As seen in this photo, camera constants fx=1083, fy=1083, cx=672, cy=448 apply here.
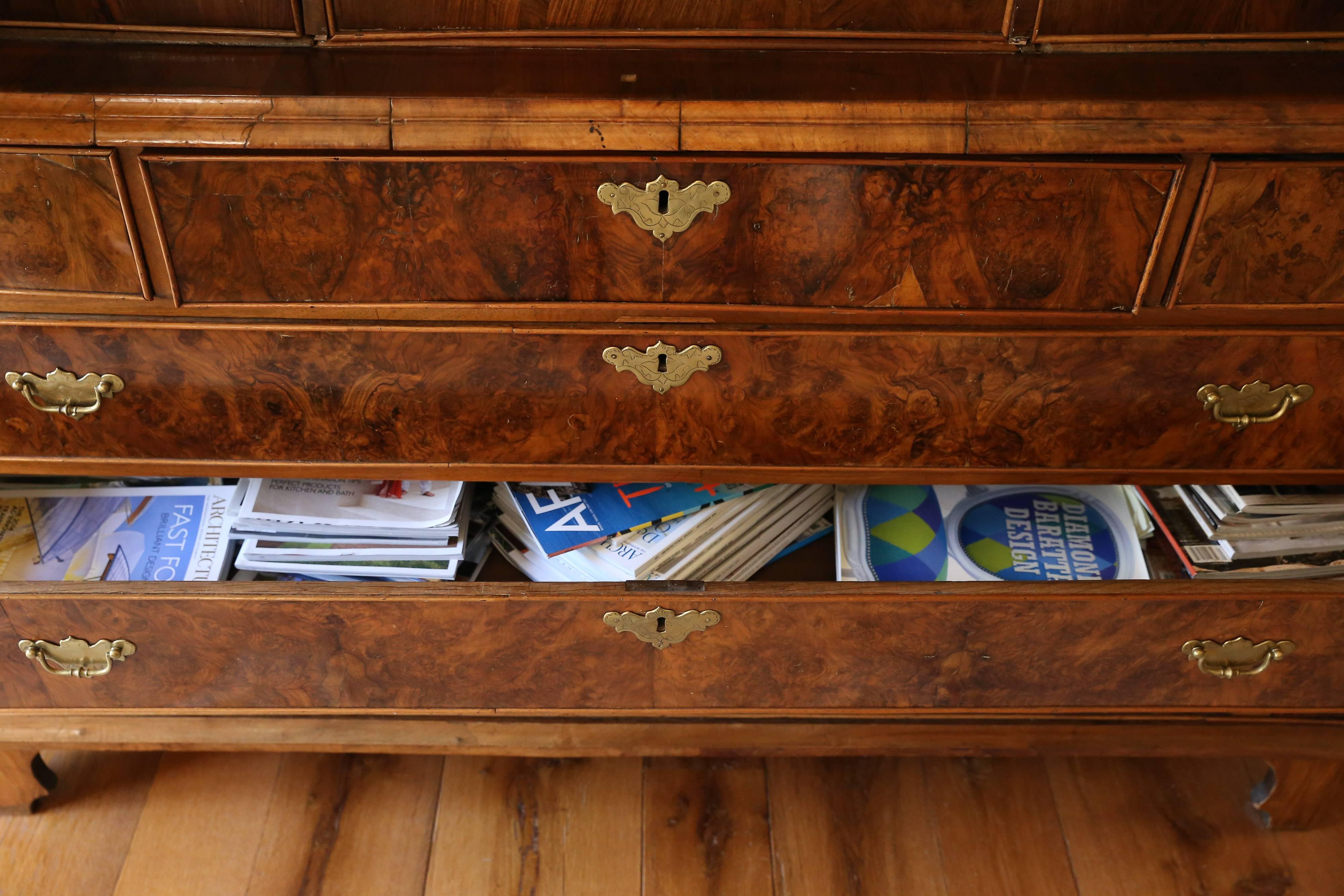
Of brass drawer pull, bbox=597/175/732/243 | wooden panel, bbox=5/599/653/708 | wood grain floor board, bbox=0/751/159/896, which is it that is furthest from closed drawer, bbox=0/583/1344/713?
brass drawer pull, bbox=597/175/732/243

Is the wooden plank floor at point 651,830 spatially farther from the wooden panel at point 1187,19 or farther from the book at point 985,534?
the wooden panel at point 1187,19

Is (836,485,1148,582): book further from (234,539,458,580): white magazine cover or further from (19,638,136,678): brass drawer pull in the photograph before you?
(19,638,136,678): brass drawer pull

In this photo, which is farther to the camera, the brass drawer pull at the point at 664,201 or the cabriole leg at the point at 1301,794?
the cabriole leg at the point at 1301,794

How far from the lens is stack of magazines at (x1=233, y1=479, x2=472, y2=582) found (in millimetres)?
1094

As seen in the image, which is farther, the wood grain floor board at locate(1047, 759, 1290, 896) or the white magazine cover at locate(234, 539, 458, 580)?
the wood grain floor board at locate(1047, 759, 1290, 896)

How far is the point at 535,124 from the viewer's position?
811 mm

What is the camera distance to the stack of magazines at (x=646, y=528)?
111 centimetres

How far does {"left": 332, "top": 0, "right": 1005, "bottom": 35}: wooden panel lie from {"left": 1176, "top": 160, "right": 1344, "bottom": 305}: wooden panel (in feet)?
0.75

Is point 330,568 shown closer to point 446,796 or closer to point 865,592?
point 446,796

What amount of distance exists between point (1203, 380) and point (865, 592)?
14.0 inches

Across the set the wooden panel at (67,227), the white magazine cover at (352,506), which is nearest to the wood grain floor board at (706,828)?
the white magazine cover at (352,506)

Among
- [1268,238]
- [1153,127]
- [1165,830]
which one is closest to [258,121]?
[1153,127]

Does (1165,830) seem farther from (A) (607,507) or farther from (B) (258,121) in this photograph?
(B) (258,121)

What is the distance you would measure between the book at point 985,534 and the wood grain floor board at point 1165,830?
32 centimetres
